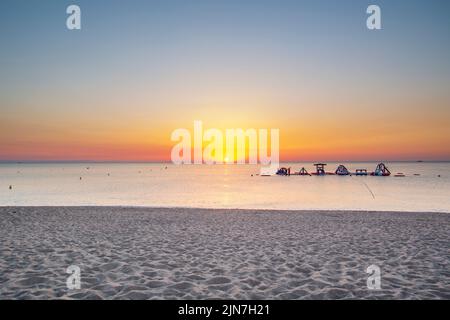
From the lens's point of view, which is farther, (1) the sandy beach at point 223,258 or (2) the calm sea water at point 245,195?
(2) the calm sea water at point 245,195

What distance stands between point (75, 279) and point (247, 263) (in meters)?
4.01

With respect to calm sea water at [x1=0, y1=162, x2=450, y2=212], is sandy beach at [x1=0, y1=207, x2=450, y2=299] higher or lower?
higher

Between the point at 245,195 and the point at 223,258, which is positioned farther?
the point at 245,195

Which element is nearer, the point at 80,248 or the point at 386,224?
the point at 80,248

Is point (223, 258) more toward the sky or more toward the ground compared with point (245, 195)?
more toward the sky

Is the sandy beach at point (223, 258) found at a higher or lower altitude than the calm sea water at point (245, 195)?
higher

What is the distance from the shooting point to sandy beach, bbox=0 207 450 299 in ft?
21.6

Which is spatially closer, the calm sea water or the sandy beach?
the sandy beach

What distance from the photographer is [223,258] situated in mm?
8938

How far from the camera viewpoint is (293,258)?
891 cm

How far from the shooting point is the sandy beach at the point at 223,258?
6.58 metres
